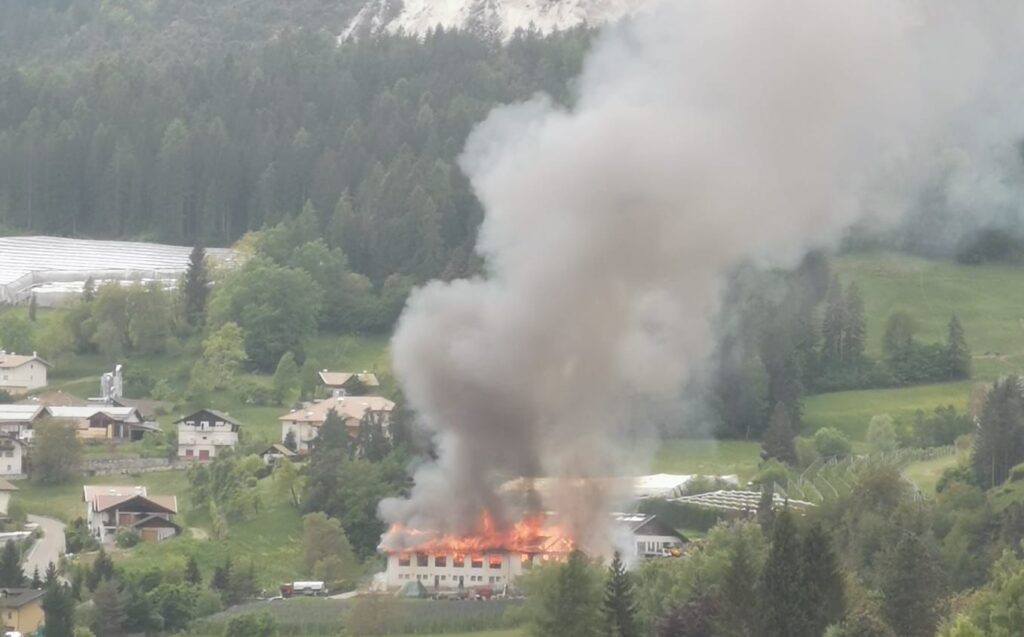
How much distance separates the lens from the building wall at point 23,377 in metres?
90.8

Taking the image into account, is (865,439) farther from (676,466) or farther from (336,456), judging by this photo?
(336,456)

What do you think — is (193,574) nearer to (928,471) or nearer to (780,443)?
(780,443)

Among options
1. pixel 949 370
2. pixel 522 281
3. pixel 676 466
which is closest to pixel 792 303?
pixel 949 370

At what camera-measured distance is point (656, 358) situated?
197 feet

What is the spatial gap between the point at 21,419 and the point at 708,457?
19377mm

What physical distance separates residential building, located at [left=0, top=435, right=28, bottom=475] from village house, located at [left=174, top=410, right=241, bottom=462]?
4585 millimetres

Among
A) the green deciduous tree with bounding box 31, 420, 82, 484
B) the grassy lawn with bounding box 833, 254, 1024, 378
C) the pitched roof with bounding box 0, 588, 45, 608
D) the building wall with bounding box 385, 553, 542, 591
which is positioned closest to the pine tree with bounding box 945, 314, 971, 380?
the grassy lawn with bounding box 833, 254, 1024, 378

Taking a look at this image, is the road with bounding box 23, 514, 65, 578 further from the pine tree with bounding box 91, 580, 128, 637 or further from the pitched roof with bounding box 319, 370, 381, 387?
the pitched roof with bounding box 319, 370, 381, 387

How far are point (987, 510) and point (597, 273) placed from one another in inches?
461

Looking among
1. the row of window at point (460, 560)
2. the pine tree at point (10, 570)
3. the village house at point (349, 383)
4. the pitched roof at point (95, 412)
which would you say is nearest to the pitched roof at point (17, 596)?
the pine tree at point (10, 570)

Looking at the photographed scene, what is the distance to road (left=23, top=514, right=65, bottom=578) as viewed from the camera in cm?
6768

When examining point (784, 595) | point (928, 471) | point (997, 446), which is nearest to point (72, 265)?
point (928, 471)

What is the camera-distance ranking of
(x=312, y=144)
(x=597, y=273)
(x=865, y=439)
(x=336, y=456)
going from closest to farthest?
(x=597, y=273) < (x=336, y=456) < (x=865, y=439) < (x=312, y=144)

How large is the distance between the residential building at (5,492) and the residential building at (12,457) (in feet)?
4.19
